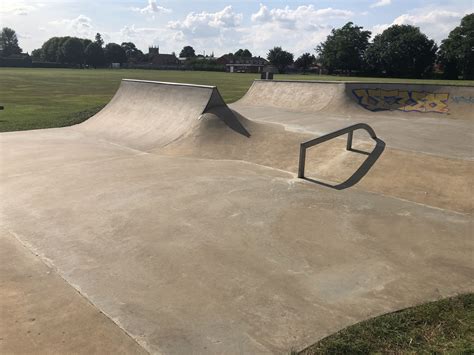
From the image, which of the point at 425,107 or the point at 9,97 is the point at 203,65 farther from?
the point at 425,107

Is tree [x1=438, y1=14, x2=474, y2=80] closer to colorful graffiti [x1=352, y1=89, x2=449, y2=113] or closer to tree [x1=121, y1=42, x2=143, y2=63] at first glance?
colorful graffiti [x1=352, y1=89, x2=449, y2=113]

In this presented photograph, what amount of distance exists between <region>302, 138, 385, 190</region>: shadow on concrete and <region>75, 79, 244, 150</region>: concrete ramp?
182 inches

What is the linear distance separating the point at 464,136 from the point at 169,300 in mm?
11744

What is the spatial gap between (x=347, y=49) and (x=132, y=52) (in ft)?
408

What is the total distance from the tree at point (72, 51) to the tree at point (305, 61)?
72186mm

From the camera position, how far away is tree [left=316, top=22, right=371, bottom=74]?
3007 inches

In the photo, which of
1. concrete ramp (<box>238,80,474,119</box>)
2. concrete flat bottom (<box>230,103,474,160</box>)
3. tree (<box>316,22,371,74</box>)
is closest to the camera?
concrete flat bottom (<box>230,103,474,160</box>)

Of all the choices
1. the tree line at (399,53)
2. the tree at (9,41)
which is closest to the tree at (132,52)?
the tree at (9,41)

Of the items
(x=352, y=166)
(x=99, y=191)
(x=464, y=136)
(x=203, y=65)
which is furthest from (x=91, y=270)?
(x=203, y=65)

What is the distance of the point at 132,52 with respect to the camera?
568ft

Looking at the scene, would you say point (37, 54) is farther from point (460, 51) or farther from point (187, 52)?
point (460, 51)

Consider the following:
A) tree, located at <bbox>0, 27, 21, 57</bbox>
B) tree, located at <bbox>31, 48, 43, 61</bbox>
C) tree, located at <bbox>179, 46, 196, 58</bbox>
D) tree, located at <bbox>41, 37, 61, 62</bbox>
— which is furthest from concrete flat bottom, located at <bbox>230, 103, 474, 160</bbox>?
tree, located at <bbox>0, 27, 21, 57</bbox>

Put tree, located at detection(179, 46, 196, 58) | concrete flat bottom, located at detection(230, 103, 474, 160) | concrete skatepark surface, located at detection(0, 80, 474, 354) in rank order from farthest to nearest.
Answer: tree, located at detection(179, 46, 196, 58) < concrete flat bottom, located at detection(230, 103, 474, 160) < concrete skatepark surface, located at detection(0, 80, 474, 354)

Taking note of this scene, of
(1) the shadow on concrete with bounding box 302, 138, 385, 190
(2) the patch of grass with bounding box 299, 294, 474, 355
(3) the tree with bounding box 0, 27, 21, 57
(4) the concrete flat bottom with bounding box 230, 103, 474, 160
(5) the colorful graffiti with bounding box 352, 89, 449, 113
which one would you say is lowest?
(2) the patch of grass with bounding box 299, 294, 474, 355
